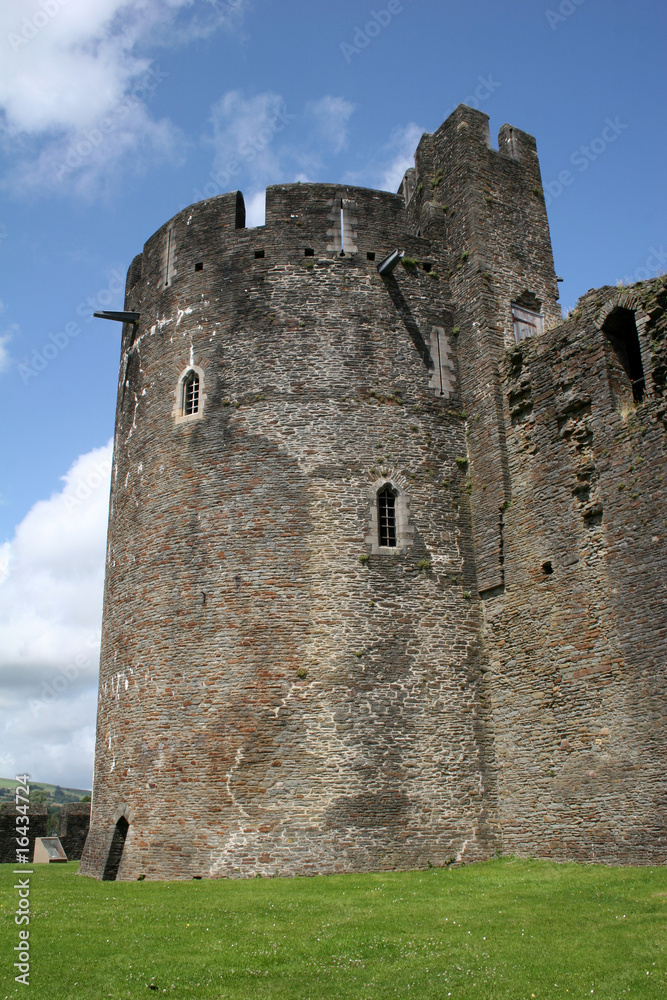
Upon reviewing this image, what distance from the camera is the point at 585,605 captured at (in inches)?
567

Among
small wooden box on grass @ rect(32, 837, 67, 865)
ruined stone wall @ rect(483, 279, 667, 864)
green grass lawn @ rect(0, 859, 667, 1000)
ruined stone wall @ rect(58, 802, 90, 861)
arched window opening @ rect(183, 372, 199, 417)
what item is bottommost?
green grass lawn @ rect(0, 859, 667, 1000)

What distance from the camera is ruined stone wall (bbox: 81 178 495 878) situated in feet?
49.1

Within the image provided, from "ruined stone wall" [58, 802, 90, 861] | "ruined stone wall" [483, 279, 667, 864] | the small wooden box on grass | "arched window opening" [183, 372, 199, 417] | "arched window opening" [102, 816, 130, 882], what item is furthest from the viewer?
"ruined stone wall" [58, 802, 90, 861]

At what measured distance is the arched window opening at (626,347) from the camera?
15.1 m

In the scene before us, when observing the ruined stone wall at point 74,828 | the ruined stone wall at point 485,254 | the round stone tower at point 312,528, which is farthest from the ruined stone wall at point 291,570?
the ruined stone wall at point 74,828

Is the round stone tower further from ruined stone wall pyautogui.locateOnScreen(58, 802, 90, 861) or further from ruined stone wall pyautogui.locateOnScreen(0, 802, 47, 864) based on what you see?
ruined stone wall pyautogui.locateOnScreen(58, 802, 90, 861)

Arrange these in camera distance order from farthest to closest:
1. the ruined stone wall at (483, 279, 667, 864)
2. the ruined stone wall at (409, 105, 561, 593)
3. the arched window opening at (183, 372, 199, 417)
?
the arched window opening at (183, 372, 199, 417)
the ruined stone wall at (409, 105, 561, 593)
the ruined stone wall at (483, 279, 667, 864)

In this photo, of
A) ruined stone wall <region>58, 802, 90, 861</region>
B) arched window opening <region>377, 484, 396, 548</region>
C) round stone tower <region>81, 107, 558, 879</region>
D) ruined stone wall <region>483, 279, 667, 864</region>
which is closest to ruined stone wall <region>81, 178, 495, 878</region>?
round stone tower <region>81, 107, 558, 879</region>

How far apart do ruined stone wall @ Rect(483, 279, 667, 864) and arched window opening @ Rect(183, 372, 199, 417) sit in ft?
22.4

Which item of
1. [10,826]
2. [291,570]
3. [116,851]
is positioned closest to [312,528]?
[291,570]

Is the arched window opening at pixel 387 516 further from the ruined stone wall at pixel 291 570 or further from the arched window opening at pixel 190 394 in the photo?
the arched window opening at pixel 190 394

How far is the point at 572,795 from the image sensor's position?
1404 centimetres

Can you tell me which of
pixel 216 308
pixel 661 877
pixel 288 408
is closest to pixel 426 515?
pixel 288 408

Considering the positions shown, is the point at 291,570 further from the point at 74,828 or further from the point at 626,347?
the point at 74,828
